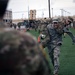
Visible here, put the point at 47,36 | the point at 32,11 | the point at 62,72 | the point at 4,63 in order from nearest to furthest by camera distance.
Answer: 1. the point at 4,63
2. the point at 47,36
3. the point at 62,72
4. the point at 32,11

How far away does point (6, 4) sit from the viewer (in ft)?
8.40

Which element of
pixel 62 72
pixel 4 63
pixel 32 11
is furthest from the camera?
pixel 32 11

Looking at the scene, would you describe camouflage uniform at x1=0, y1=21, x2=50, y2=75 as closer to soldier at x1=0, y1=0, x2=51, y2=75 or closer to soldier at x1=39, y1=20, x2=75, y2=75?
soldier at x1=0, y1=0, x2=51, y2=75

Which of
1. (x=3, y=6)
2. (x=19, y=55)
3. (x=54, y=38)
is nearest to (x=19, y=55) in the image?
(x=19, y=55)

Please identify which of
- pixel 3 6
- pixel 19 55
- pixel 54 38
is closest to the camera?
pixel 19 55

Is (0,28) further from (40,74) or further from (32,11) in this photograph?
(32,11)

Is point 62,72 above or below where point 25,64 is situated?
below

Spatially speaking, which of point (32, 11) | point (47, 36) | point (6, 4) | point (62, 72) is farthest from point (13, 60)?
point (32, 11)

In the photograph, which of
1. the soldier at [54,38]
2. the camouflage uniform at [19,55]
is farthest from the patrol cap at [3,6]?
the soldier at [54,38]

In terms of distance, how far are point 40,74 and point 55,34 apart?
297 inches

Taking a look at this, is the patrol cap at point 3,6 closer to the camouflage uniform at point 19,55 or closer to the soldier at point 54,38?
the camouflage uniform at point 19,55

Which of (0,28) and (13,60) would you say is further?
(0,28)

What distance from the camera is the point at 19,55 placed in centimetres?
241

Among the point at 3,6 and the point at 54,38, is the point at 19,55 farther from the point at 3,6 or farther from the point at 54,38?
the point at 54,38
